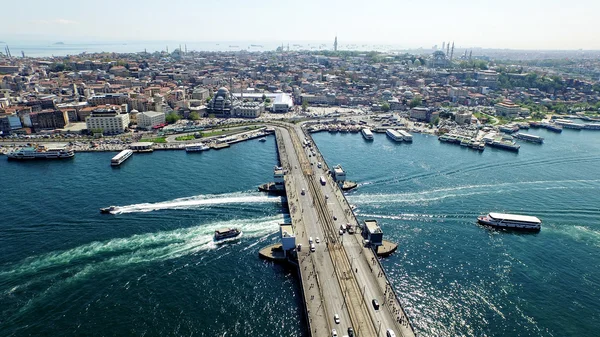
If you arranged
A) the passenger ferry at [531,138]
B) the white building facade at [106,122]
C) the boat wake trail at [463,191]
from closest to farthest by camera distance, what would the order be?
the boat wake trail at [463,191]
the white building facade at [106,122]
the passenger ferry at [531,138]

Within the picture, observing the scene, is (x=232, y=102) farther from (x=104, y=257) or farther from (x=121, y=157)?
(x=104, y=257)

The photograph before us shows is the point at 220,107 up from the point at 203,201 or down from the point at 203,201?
up

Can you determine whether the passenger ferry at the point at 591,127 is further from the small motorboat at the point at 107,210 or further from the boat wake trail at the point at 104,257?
the small motorboat at the point at 107,210

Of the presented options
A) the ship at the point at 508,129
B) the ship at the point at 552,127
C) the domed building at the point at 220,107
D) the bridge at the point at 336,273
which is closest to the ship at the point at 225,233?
the bridge at the point at 336,273


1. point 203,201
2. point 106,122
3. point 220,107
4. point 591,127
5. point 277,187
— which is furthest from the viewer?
point 220,107

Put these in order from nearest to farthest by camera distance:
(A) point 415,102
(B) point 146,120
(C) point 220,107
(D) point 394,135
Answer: (D) point 394,135 < (B) point 146,120 < (C) point 220,107 < (A) point 415,102

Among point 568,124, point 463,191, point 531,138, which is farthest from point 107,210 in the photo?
point 568,124

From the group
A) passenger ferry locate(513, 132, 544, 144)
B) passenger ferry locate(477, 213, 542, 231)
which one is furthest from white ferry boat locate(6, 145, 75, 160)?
passenger ferry locate(513, 132, 544, 144)

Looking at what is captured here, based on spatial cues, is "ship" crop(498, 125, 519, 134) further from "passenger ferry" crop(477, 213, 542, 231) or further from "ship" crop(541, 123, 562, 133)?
"passenger ferry" crop(477, 213, 542, 231)
